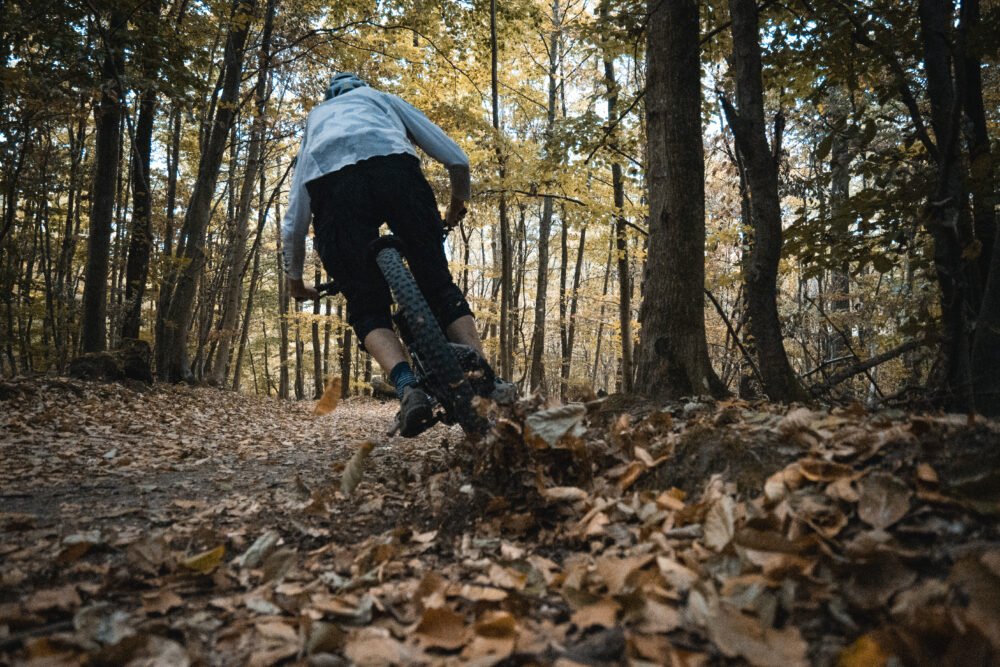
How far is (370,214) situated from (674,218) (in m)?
1.63

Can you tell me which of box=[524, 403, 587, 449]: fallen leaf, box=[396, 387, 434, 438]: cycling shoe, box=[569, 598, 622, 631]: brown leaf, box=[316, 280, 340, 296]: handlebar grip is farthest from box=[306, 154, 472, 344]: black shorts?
box=[569, 598, 622, 631]: brown leaf

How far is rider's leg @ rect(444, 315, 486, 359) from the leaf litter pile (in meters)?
0.68

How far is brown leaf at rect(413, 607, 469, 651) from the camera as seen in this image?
979mm

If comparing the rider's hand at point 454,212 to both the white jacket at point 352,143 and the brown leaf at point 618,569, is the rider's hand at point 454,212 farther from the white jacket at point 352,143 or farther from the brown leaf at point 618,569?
the brown leaf at point 618,569

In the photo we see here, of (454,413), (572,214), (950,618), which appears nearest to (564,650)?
(950,618)

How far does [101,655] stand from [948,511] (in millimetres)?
1597

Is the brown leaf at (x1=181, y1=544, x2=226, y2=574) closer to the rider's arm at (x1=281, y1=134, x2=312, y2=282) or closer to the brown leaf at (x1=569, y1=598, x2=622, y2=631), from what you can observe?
the brown leaf at (x1=569, y1=598, x2=622, y2=631)

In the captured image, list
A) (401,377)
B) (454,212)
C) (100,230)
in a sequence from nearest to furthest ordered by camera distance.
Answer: (401,377)
(454,212)
(100,230)

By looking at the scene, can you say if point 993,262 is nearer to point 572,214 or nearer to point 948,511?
point 948,511

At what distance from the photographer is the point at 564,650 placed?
3.02 ft

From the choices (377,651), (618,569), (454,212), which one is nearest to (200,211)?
(454,212)

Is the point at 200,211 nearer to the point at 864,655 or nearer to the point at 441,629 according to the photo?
the point at 441,629

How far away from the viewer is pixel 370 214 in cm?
254

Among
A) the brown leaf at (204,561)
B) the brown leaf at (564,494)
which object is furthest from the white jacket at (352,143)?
the brown leaf at (564,494)
